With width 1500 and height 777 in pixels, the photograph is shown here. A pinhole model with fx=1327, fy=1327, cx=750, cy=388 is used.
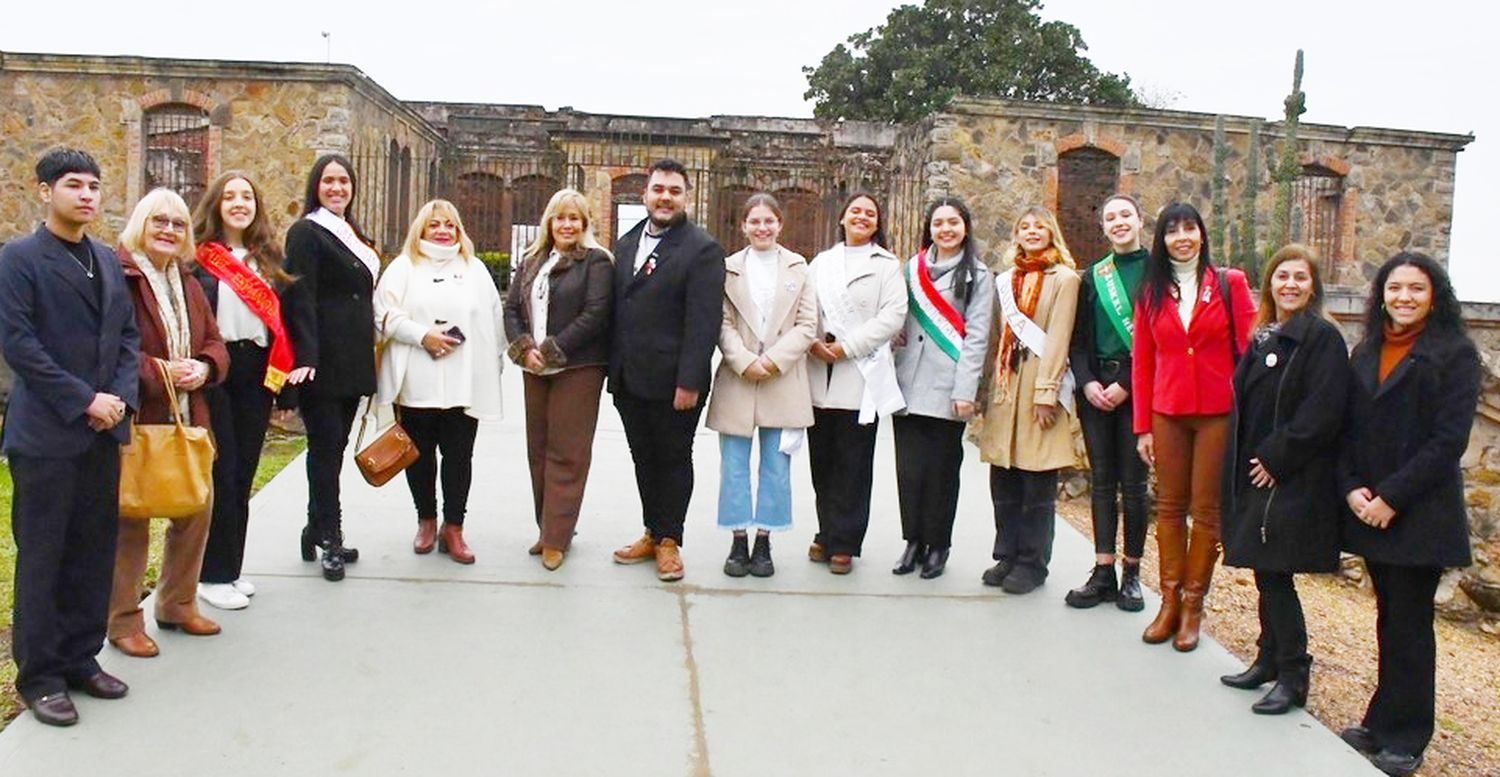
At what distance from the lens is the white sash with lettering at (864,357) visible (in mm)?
6129

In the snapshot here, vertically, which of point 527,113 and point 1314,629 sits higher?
point 527,113

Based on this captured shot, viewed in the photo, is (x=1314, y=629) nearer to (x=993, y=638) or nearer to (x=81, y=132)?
(x=993, y=638)

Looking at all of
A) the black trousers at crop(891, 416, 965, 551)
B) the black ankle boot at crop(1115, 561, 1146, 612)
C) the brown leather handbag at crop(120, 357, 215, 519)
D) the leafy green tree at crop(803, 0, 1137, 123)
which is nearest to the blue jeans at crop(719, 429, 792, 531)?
the black trousers at crop(891, 416, 965, 551)

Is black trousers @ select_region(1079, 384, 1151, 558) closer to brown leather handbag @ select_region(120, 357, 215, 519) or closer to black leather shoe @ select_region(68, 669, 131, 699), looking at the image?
brown leather handbag @ select_region(120, 357, 215, 519)

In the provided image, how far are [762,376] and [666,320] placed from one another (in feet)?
1.66

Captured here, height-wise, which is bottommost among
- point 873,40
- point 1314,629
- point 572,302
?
point 1314,629

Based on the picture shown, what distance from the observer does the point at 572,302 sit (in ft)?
19.9

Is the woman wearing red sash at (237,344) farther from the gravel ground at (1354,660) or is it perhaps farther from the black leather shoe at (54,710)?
the gravel ground at (1354,660)

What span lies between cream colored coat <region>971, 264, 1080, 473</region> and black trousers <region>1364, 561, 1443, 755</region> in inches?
66.7

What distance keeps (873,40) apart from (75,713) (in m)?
38.6

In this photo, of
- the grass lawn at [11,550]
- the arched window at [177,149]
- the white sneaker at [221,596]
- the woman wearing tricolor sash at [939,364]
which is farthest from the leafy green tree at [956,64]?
the white sneaker at [221,596]

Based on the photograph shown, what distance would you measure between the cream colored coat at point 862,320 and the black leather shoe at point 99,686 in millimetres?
3193

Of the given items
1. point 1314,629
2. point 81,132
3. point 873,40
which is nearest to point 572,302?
point 1314,629

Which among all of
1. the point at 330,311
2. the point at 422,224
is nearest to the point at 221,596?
the point at 330,311
